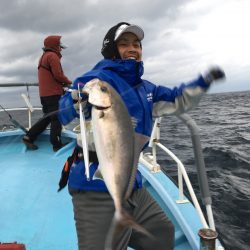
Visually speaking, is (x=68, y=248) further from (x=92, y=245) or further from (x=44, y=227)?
(x=92, y=245)

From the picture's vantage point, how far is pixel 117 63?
2.77m

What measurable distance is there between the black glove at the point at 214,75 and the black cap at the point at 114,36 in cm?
65

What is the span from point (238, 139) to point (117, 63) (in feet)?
42.4

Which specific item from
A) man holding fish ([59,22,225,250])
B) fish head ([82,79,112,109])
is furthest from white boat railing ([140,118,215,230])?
fish head ([82,79,112,109])

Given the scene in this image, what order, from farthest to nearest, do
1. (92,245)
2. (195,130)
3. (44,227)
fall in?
(44,227), (195,130), (92,245)

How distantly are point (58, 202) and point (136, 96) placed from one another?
118 inches

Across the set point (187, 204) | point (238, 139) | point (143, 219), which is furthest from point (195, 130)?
point (238, 139)

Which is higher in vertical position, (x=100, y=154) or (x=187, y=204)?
(x=100, y=154)

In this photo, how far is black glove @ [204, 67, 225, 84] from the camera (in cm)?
270

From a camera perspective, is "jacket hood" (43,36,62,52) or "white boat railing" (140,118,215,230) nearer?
"white boat railing" (140,118,215,230)

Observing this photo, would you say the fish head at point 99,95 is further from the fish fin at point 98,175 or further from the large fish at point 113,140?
the fish fin at point 98,175

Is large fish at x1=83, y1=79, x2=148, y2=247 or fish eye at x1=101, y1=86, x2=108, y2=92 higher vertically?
fish eye at x1=101, y1=86, x2=108, y2=92

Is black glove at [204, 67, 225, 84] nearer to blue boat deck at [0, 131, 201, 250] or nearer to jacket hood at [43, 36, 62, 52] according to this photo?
blue boat deck at [0, 131, 201, 250]

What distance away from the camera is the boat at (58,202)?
10.5ft
